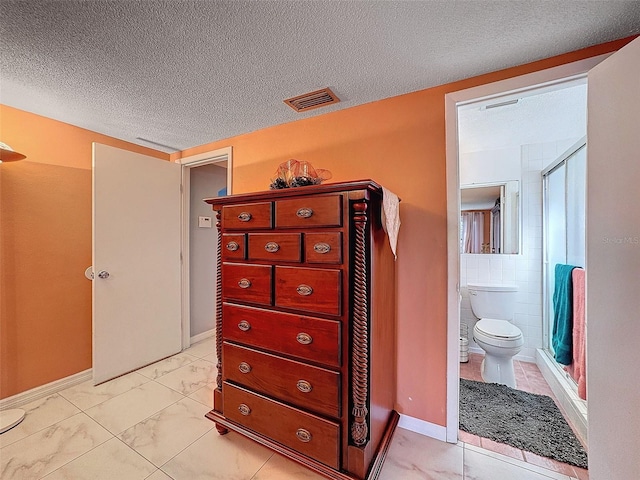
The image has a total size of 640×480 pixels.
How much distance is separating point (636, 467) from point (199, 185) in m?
3.80

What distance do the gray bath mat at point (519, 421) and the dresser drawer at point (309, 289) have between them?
4.47ft

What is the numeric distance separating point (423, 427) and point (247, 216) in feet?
5.67

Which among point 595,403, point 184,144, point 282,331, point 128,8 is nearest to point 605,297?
point 595,403

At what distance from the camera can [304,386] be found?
4.24ft

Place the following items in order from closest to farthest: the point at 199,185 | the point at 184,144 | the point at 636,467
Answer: the point at 636,467 < the point at 184,144 < the point at 199,185

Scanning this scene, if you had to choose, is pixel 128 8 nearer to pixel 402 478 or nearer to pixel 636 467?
pixel 402 478

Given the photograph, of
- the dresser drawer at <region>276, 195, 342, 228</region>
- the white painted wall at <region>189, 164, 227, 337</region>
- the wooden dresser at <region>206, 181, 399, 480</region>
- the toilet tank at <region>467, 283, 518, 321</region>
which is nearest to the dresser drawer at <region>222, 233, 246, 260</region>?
the wooden dresser at <region>206, 181, 399, 480</region>

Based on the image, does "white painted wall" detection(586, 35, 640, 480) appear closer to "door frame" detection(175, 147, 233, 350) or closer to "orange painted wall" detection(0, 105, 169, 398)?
"door frame" detection(175, 147, 233, 350)

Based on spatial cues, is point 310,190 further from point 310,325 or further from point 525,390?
point 525,390

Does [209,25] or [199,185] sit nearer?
[209,25]

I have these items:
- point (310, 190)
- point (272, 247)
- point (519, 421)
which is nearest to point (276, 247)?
point (272, 247)

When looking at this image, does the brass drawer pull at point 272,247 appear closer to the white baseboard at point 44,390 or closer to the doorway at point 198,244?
the doorway at point 198,244

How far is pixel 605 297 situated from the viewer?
3.83 ft

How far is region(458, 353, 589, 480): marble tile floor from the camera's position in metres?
1.38
